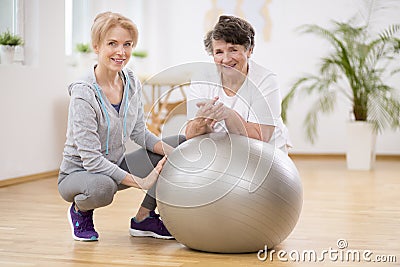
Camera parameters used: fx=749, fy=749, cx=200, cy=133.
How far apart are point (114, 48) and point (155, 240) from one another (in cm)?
81

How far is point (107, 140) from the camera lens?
301 cm

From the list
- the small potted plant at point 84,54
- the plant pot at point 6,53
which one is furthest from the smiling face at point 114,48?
the small potted plant at point 84,54

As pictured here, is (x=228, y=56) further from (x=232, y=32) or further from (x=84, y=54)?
(x=84, y=54)

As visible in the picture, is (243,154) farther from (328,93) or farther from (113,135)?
(328,93)

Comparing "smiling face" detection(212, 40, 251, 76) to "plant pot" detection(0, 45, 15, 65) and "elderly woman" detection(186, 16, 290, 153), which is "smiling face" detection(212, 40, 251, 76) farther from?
"plant pot" detection(0, 45, 15, 65)

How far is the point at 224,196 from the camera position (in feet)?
8.60

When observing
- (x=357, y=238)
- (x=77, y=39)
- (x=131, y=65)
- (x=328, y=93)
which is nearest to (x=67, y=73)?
(x=77, y=39)

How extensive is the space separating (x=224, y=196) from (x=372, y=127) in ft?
13.6

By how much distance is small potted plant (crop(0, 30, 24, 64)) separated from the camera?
5.05 meters

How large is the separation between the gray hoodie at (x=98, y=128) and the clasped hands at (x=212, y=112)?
0.38 meters

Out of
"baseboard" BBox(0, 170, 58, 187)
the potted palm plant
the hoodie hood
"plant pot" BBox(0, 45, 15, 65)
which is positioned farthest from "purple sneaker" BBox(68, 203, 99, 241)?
the potted palm plant

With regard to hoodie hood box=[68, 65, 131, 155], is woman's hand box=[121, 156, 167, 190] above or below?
below

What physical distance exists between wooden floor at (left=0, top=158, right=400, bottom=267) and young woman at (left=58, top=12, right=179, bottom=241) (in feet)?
0.48

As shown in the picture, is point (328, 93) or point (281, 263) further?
point (328, 93)
